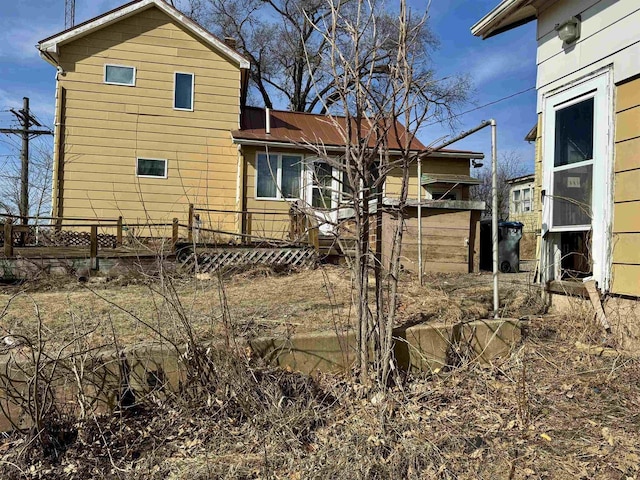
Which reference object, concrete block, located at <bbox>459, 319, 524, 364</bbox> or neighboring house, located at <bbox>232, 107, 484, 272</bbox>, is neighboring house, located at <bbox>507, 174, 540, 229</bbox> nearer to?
neighboring house, located at <bbox>232, 107, 484, 272</bbox>

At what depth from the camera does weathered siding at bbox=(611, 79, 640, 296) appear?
3.95m

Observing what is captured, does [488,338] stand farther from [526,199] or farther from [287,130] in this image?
[526,199]

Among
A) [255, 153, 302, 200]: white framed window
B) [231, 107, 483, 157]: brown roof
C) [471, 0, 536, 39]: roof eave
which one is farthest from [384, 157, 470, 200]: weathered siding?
[471, 0, 536, 39]: roof eave

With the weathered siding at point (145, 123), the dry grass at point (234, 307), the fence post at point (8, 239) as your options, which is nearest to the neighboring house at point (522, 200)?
the weathered siding at point (145, 123)

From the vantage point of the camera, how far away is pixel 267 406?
10.0 ft

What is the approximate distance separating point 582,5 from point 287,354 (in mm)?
4468

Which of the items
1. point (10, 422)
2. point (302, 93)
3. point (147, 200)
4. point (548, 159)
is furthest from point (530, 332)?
point (302, 93)

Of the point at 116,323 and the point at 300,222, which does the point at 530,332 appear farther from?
the point at 300,222

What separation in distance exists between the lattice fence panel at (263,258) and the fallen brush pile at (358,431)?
5143mm

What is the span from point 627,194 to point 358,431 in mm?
3193

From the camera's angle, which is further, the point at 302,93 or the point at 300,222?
the point at 302,93

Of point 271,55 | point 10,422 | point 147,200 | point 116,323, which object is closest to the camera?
point 10,422

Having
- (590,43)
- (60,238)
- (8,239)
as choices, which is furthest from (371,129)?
(60,238)

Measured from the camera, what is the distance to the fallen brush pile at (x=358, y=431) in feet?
8.44
